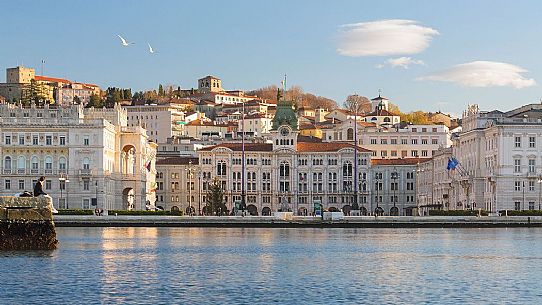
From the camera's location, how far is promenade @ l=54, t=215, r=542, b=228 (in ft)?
404

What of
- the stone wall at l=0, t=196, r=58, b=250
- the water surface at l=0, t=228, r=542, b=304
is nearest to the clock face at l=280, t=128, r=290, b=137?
the water surface at l=0, t=228, r=542, b=304

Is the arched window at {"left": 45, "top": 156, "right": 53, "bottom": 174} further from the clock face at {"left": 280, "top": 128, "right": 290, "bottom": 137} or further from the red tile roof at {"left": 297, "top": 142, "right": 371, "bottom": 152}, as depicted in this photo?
the red tile roof at {"left": 297, "top": 142, "right": 371, "bottom": 152}

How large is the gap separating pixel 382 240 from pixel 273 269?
34.2 m

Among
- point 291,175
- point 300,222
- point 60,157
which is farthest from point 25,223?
point 291,175

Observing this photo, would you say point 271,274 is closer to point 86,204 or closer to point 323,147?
point 86,204

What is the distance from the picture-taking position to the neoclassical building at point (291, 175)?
185000 mm

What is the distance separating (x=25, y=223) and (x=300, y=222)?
7030 centimetres

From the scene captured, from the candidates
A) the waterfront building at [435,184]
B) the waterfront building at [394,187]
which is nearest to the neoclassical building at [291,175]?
the waterfront building at [394,187]

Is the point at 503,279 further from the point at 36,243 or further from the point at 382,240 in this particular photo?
the point at 382,240

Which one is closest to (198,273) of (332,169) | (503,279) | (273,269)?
(273,269)

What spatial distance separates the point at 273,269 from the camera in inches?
2147

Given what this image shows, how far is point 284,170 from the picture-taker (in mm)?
186875

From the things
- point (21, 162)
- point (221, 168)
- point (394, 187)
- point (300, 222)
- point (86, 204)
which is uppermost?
point (221, 168)

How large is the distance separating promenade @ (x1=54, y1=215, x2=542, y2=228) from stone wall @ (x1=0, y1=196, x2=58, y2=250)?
204 ft
